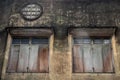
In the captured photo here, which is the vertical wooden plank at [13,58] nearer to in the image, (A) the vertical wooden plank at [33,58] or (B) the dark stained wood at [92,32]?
(A) the vertical wooden plank at [33,58]

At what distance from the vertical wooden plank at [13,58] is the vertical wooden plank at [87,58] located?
3.20 m

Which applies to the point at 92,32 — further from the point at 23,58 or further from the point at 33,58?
the point at 23,58

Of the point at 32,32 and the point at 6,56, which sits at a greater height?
the point at 32,32

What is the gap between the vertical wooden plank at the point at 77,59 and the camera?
9797mm

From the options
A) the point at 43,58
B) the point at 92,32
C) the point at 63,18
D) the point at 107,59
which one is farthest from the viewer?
the point at 63,18

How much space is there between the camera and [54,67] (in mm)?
9672

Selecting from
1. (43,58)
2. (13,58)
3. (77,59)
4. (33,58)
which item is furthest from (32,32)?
(77,59)

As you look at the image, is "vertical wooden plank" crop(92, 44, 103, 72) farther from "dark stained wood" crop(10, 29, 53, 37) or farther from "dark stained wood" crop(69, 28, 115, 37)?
"dark stained wood" crop(10, 29, 53, 37)

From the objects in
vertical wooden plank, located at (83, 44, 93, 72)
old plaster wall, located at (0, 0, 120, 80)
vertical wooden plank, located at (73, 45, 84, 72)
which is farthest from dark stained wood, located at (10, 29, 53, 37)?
vertical wooden plank, located at (83, 44, 93, 72)

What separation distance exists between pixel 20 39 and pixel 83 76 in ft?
11.7

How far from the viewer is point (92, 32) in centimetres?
1030

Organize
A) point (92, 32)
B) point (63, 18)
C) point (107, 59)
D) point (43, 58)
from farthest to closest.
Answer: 1. point (63, 18)
2. point (92, 32)
3. point (43, 58)
4. point (107, 59)

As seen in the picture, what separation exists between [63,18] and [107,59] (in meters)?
2.94

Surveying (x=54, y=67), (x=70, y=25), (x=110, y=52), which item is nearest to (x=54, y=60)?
(x=54, y=67)
